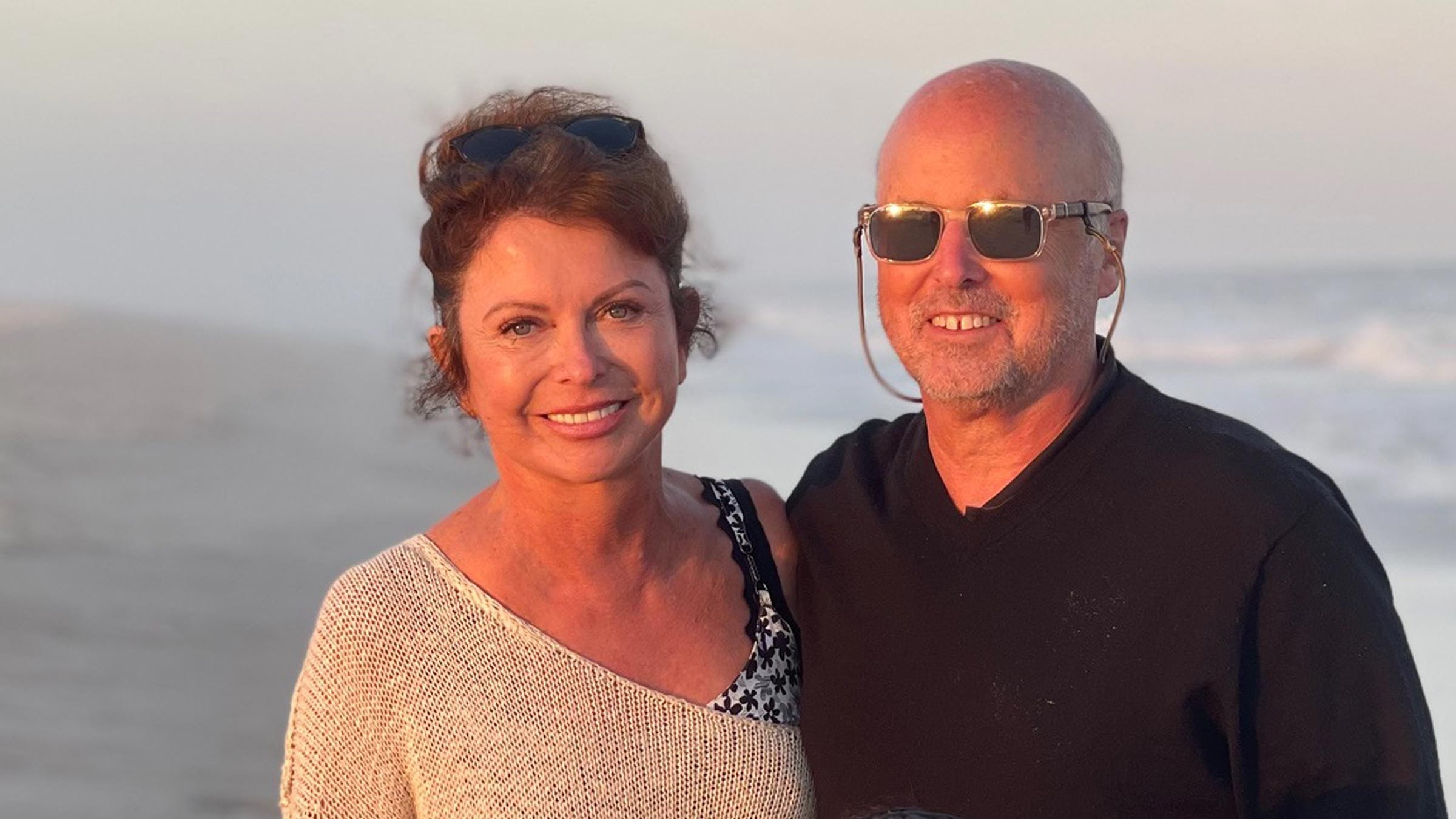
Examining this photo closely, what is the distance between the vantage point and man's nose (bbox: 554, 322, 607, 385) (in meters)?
3.29

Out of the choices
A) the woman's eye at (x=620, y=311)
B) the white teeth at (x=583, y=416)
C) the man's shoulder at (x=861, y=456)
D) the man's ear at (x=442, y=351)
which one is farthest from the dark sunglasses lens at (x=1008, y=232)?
the man's ear at (x=442, y=351)

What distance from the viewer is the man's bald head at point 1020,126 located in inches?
137

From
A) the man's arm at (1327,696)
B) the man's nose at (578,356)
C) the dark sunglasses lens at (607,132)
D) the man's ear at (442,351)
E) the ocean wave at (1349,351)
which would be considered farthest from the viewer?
the ocean wave at (1349,351)

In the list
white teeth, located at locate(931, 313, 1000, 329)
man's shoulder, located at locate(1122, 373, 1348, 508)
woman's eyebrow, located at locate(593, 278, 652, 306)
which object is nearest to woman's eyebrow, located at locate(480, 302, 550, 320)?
woman's eyebrow, located at locate(593, 278, 652, 306)

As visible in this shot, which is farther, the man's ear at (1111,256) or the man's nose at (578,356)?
the man's ear at (1111,256)

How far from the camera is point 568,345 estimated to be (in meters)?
3.30

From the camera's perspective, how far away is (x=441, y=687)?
3.37m

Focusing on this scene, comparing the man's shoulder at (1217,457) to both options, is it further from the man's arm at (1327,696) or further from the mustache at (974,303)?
the mustache at (974,303)

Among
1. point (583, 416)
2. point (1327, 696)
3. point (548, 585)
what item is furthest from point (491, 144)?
point (1327, 696)

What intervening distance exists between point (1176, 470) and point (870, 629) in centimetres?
71

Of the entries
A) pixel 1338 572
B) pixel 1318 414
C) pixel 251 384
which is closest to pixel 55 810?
pixel 1338 572

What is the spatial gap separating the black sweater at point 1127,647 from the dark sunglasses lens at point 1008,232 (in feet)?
1.06

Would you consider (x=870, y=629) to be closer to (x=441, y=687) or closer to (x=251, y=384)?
(x=441, y=687)

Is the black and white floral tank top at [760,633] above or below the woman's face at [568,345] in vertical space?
below
